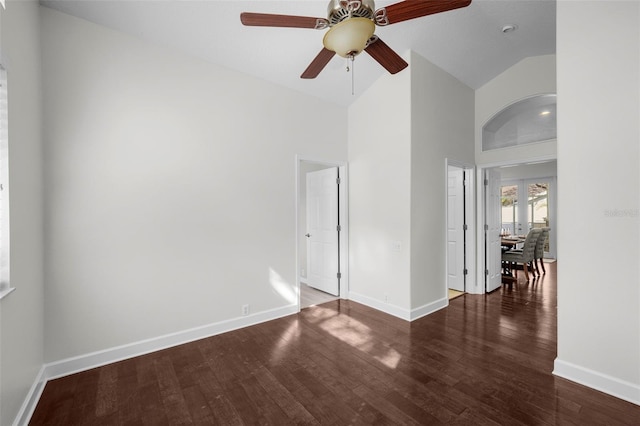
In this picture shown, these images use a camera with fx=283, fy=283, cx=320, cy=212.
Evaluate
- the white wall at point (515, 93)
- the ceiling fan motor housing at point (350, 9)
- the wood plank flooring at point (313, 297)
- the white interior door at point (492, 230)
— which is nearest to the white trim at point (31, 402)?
the wood plank flooring at point (313, 297)

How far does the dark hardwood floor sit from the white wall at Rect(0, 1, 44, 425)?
0.39 metres

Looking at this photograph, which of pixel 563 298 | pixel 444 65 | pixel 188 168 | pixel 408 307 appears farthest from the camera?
pixel 444 65

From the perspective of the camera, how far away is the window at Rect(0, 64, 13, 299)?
1.69 m

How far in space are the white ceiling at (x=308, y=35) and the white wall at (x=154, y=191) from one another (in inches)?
6.9

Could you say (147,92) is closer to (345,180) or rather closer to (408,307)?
(345,180)

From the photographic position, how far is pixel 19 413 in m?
1.82

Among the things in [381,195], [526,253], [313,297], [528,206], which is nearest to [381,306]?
[313,297]

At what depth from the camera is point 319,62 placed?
7.05ft

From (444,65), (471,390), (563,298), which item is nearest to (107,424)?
(471,390)

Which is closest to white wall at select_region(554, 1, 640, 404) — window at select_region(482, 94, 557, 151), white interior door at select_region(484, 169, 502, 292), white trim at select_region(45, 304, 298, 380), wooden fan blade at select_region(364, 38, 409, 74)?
wooden fan blade at select_region(364, 38, 409, 74)

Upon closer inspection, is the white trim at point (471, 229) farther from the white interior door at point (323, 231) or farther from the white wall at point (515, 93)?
the white interior door at point (323, 231)

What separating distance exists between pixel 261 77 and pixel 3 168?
2633 millimetres

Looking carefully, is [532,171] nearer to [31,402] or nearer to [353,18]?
[353,18]

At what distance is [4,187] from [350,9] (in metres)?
2.32
